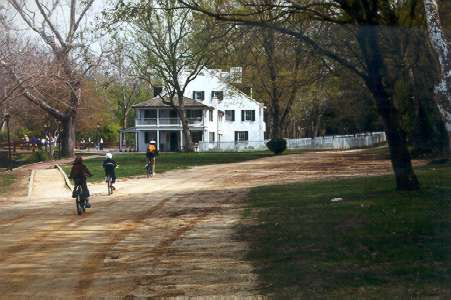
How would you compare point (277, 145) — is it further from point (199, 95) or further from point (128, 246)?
point (128, 246)

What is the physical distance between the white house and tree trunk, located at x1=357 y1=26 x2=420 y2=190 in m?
58.9

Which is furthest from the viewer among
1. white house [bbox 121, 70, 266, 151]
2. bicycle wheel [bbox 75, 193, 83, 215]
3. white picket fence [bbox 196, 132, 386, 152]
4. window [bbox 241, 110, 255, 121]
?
window [bbox 241, 110, 255, 121]

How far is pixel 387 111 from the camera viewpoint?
17.1m

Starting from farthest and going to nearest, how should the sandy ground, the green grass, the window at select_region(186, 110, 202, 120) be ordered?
the window at select_region(186, 110, 202, 120) < the green grass < the sandy ground

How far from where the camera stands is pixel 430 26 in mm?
10820

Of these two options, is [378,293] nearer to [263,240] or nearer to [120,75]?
[263,240]

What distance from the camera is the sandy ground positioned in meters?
9.35

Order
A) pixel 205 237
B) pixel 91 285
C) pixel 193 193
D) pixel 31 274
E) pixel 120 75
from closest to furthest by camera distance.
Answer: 1. pixel 91 285
2. pixel 31 274
3. pixel 205 237
4. pixel 193 193
5. pixel 120 75

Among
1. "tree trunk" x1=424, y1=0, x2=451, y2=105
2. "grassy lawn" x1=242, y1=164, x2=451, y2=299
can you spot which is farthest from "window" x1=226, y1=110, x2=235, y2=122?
"tree trunk" x1=424, y1=0, x2=451, y2=105

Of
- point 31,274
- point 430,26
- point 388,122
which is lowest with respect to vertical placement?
point 31,274

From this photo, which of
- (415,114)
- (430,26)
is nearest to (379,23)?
(430,26)

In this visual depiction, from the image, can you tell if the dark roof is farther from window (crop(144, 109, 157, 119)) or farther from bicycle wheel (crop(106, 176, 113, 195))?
bicycle wheel (crop(106, 176, 113, 195))

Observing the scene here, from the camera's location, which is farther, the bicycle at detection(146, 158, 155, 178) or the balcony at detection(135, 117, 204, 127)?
the balcony at detection(135, 117, 204, 127)

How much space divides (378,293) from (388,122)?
9.57 m
